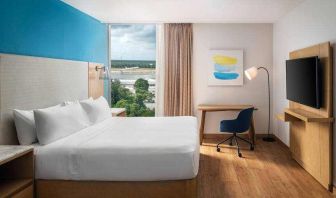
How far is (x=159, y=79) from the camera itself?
243 inches

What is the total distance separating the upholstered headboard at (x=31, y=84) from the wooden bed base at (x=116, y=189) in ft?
2.15

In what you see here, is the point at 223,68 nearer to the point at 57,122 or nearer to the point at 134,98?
the point at 134,98

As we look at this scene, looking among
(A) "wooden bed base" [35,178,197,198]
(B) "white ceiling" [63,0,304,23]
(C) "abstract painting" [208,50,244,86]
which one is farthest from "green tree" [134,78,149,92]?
(A) "wooden bed base" [35,178,197,198]

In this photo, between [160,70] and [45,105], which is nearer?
[45,105]

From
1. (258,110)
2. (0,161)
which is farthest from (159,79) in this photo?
(0,161)

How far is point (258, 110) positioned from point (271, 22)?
5.64ft

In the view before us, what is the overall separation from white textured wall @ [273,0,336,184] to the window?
7.86 ft

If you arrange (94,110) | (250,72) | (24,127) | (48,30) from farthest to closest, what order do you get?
(250,72), (94,110), (48,30), (24,127)

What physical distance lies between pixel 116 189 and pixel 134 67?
3846 mm

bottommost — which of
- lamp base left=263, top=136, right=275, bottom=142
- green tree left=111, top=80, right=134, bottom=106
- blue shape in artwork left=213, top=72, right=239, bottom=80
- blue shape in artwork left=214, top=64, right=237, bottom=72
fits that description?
lamp base left=263, top=136, right=275, bottom=142

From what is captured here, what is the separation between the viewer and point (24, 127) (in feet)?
9.78

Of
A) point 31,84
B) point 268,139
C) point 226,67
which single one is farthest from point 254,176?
point 31,84

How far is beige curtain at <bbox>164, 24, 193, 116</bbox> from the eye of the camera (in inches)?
235

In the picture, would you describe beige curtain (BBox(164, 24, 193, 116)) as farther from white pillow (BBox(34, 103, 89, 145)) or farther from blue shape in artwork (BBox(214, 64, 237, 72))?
white pillow (BBox(34, 103, 89, 145))
